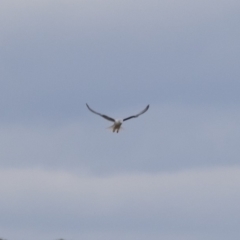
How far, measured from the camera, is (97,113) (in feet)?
242

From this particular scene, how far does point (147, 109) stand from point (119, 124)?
6.24 m

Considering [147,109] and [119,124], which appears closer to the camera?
[119,124]

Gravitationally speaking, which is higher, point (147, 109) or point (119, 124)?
point (147, 109)

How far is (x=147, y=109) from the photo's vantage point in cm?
7681

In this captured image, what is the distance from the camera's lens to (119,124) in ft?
235

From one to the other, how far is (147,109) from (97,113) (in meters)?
6.00

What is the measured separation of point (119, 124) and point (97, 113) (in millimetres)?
3282
